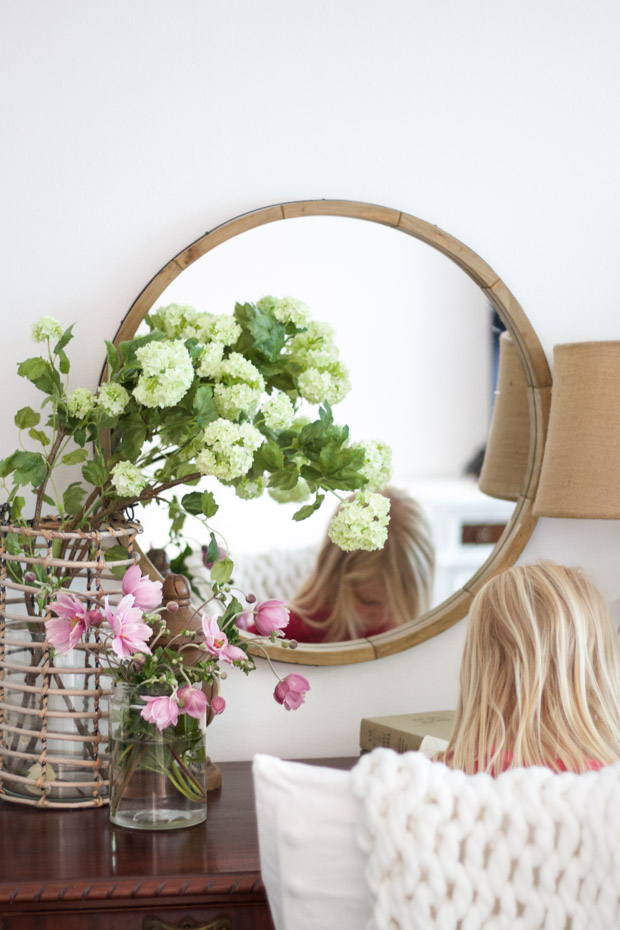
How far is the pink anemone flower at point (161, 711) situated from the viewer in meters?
1.16

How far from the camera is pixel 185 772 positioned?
1.24 meters

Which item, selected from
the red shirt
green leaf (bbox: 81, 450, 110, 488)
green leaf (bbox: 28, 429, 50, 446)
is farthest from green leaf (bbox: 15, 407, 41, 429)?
the red shirt

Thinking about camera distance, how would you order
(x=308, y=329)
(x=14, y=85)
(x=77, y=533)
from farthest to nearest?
(x=14, y=85)
(x=308, y=329)
(x=77, y=533)

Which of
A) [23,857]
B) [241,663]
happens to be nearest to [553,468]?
[241,663]

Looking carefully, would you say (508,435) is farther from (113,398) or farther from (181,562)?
(113,398)

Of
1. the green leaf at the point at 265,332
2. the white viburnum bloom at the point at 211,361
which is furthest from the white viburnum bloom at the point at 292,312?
the white viburnum bloom at the point at 211,361

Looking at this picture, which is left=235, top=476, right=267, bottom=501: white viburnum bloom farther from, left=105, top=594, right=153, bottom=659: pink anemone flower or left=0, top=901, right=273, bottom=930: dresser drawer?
left=0, top=901, right=273, bottom=930: dresser drawer

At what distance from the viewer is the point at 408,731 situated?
1.40 m

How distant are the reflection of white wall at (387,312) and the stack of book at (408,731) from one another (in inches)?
16.2

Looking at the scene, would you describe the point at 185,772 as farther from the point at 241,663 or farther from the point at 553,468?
the point at 553,468

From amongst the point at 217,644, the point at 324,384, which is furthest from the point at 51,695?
the point at 324,384

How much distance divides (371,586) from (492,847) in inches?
32.1

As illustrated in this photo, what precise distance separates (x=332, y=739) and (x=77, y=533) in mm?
600

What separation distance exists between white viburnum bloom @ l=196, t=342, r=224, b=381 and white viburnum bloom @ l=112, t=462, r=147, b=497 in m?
0.16
